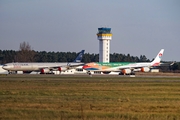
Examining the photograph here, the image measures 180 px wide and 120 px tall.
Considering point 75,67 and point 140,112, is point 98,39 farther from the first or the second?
point 140,112

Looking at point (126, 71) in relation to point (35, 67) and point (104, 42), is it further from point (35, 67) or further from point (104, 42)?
point (104, 42)

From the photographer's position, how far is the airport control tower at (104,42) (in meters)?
134

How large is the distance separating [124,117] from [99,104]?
17.6ft

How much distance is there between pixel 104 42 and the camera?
136 meters

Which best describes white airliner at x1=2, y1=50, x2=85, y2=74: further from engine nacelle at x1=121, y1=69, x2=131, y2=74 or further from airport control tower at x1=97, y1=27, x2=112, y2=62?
airport control tower at x1=97, y1=27, x2=112, y2=62

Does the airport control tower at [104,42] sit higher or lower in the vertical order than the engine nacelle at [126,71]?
higher

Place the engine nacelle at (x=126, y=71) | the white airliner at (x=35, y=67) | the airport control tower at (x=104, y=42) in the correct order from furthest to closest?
1. the airport control tower at (x=104, y=42)
2. the engine nacelle at (x=126, y=71)
3. the white airliner at (x=35, y=67)

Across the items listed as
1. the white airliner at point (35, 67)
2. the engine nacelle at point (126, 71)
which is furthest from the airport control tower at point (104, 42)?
the engine nacelle at point (126, 71)

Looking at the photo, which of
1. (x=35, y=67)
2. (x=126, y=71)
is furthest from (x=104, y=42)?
(x=35, y=67)

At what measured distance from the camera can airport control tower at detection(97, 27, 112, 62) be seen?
439 ft

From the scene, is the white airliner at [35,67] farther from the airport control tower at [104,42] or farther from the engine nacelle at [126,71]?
the airport control tower at [104,42]

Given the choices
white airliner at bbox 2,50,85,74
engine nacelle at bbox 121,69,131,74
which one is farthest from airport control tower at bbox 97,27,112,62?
engine nacelle at bbox 121,69,131,74

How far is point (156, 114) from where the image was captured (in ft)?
70.0

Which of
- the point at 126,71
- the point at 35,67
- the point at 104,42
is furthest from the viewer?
the point at 104,42
